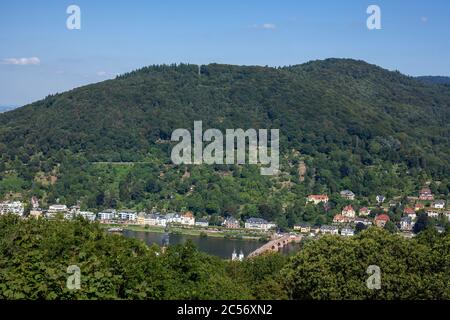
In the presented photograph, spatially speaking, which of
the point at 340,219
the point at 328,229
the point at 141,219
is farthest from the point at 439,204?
the point at 141,219

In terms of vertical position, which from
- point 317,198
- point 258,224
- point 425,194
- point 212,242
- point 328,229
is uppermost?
point 425,194

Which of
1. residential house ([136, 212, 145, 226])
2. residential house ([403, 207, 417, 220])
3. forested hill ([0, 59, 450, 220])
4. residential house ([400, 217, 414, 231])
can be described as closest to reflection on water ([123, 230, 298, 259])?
residential house ([136, 212, 145, 226])

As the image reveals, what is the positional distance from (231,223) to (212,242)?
281 inches

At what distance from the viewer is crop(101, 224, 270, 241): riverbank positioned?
44.8 metres

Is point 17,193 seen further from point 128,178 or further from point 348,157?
point 348,157

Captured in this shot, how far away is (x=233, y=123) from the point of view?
67.2m

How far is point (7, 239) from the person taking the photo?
53.0 ft

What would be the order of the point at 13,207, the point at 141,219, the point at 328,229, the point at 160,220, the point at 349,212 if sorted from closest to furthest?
the point at 328,229 < the point at 13,207 < the point at 160,220 < the point at 141,219 < the point at 349,212

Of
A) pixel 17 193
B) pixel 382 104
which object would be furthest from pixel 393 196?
pixel 382 104

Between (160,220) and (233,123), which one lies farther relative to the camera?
(233,123)

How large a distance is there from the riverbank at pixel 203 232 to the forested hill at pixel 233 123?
634 cm

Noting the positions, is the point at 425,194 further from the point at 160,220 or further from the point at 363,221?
the point at 160,220

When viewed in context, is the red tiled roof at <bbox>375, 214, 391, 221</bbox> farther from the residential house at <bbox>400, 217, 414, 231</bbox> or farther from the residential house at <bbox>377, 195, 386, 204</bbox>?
the residential house at <bbox>377, 195, 386, 204</bbox>

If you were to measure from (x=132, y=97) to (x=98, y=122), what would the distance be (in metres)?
7.05
